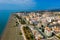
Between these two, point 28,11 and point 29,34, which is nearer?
point 29,34

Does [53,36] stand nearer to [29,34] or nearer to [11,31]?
[29,34]

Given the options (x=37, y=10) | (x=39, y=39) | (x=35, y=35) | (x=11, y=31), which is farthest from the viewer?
(x=37, y=10)

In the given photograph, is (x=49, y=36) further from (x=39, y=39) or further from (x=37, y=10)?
(x=37, y=10)

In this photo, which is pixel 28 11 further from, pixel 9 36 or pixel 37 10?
pixel 9 36

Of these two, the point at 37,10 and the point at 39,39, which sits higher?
the point at 37,10

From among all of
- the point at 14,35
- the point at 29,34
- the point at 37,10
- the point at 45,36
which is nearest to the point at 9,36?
the point at 14,35

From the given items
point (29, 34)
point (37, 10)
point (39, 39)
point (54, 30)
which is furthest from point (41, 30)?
point (37, 10)

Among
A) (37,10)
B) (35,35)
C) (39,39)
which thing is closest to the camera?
(39,39)

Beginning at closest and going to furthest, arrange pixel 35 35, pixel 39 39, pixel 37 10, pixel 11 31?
pixel 39 39
pixel 35 35
pixel 11 31
pixel 37 10

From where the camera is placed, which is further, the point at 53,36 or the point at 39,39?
the point at 53,36
